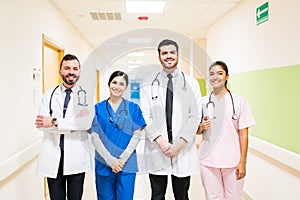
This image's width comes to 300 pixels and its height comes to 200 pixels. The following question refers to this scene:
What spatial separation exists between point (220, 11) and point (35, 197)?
10.5 ft

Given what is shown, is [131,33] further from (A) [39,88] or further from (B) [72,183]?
(B) [72,183]

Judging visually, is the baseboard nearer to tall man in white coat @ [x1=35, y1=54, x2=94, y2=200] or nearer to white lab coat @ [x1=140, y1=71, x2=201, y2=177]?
tall man in white coat @ [x1=35, y1=54, x2=94, y2=200]

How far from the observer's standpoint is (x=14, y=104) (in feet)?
7.56

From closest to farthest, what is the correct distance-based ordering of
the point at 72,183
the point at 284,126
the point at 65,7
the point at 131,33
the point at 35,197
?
the point at 72,183 → the point at 284,126 → the point at 35,197 → the point at 65,7 → the point at 131,33

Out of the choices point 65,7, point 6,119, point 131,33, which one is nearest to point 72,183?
point 6,119

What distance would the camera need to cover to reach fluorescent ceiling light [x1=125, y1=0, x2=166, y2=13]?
11.9 ft

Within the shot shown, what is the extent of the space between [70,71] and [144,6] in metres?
2.06

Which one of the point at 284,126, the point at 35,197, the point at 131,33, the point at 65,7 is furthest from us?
the point at 131,33

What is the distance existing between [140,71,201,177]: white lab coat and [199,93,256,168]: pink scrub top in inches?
5.0

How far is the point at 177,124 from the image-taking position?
6.86 ft

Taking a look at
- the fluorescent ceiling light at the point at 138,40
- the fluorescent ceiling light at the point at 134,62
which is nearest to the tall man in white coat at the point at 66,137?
the fluorescent ceiling light at the point at 138,40

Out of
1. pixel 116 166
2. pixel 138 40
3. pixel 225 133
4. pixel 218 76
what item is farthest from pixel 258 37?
pixel 138 40

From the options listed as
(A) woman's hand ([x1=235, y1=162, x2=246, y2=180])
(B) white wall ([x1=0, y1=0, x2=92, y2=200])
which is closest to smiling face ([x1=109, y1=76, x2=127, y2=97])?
(B) white wall ([x1=0, y1=0, x2=92, y2=200])

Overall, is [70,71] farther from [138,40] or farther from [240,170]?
[138,40]
